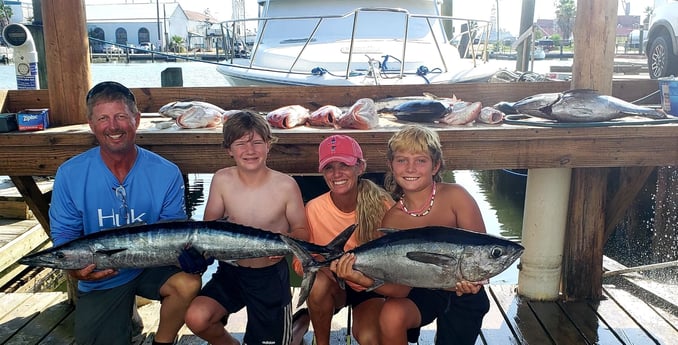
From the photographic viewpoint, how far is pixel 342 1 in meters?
8.16

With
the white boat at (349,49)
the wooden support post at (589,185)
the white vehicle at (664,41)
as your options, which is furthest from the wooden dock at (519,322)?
the white vehicle at (664,41)

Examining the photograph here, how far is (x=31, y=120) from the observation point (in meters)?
3.07

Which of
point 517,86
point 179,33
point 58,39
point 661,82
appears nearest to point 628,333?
point 661,82

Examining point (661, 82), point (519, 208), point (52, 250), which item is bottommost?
point (519, 208)

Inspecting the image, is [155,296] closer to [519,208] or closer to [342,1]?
[342,1]

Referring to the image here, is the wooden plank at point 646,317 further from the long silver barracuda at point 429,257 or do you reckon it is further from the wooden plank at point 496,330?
the long silver barracuda at point 429,257

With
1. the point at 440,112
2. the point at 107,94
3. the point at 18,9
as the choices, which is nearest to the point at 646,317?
the point at 440,112

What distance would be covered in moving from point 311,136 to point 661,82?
2.33m

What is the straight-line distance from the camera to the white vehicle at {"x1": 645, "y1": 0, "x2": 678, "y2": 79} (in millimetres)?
8656

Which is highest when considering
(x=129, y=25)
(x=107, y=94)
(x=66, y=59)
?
(x=129, y=25)

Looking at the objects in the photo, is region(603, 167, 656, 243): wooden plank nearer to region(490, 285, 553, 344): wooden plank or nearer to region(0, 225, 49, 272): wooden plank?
region(490, 285, 553, 344): wooden plank

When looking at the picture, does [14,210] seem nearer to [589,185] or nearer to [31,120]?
[31,120]

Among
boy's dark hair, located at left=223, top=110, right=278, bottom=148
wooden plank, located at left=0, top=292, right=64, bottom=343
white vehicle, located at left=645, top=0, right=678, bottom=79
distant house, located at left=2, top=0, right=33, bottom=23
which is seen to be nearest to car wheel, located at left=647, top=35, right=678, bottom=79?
white vehicle, located at left=645, top=0, right=678, bottom=79

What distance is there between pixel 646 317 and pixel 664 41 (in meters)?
7.32
